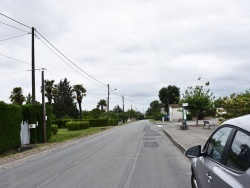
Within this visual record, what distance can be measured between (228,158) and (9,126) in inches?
732

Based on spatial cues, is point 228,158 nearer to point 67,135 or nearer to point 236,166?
point 236,166

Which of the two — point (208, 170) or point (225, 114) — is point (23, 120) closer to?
point (225, 114)

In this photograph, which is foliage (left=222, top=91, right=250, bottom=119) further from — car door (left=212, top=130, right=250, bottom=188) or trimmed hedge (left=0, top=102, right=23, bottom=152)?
car door (left=212, top=130, right=250, bottom=188)

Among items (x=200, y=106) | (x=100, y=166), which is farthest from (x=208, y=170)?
(x=200, y=106)

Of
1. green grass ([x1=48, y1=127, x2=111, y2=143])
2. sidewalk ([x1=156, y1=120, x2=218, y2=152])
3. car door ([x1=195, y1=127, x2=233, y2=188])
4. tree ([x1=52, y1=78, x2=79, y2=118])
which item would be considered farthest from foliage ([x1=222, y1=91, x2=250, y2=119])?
tree ([x1=52, y1=78, x2=79, y2=118])

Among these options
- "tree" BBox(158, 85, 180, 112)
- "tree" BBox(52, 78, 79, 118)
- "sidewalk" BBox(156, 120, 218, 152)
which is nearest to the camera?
"sidewalk" BBox(156, 120, 218, 152)

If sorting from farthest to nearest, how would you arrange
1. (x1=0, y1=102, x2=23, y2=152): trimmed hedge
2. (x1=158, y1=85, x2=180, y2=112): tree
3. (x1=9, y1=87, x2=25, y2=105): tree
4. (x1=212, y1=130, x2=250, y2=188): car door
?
1. (x1=158, y1=85, x2=180, y2=112): tree
2. (x1=9, y1=87, x2=25, y2=105): tree
3. (x1=0, y1=102, x2=23, y2=152): trimmed hedge
4. (x1=212, y1=130, x2=250, y2=188): car door

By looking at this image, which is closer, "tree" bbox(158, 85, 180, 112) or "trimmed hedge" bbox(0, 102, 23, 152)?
"trimmed hedge" bbox(0, 102, 23, 152)

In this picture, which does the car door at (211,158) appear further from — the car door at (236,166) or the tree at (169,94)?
the tree at (169,94)

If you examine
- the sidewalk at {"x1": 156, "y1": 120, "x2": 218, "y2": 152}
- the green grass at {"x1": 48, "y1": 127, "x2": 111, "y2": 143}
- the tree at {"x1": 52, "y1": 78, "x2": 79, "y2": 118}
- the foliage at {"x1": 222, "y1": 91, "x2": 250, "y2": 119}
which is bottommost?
the green grass at {"x1": 48, "y1": 127, "x2": 111, "y2": 143}

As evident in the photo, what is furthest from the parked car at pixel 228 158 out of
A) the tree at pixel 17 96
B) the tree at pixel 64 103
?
the tree at pixel 64 103

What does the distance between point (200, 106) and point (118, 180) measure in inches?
1432

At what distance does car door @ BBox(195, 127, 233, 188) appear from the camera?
12.6 ft

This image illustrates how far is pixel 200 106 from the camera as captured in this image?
4453 cm
